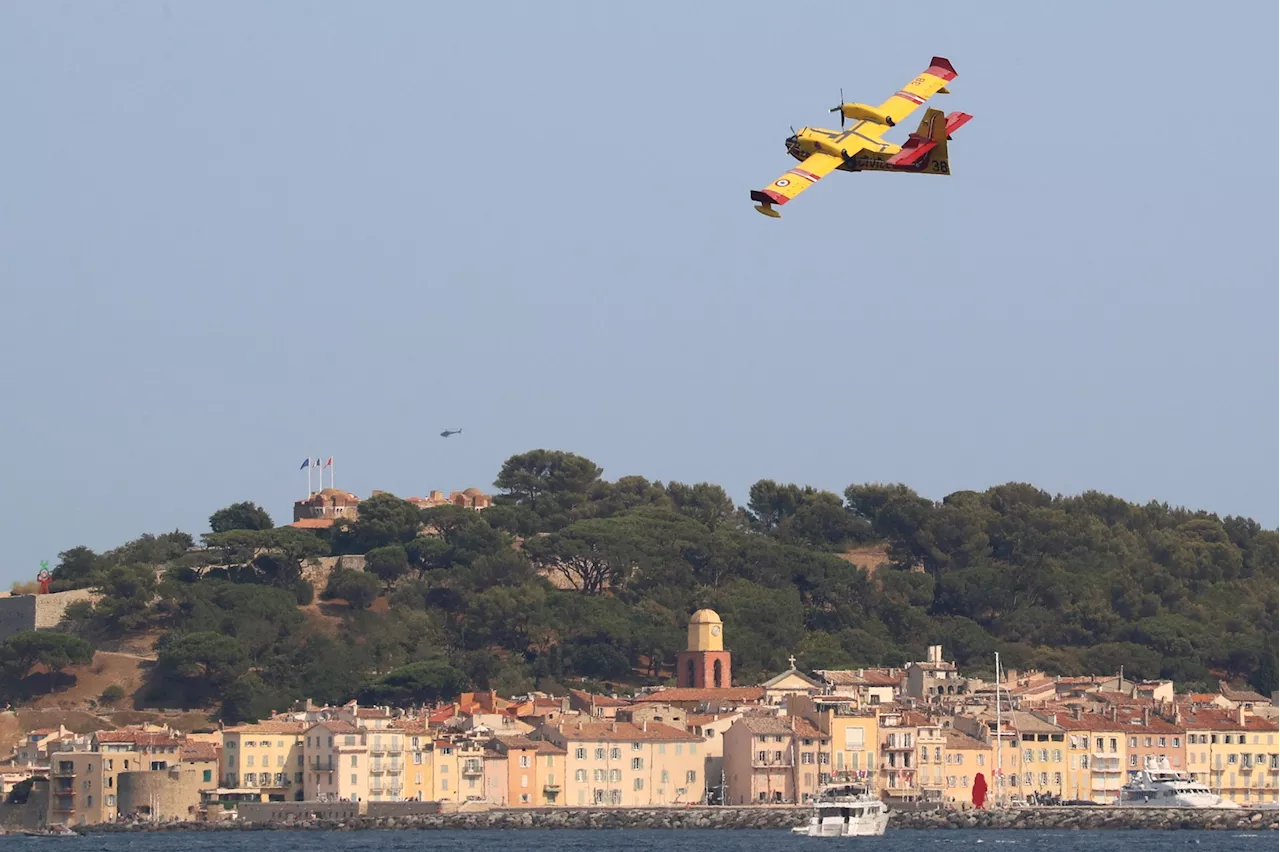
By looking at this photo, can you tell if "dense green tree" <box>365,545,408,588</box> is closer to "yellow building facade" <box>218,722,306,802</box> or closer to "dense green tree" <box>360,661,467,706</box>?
"dense green tree" <box>360,661,467,706</box>

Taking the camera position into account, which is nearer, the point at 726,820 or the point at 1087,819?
the point at 726,820

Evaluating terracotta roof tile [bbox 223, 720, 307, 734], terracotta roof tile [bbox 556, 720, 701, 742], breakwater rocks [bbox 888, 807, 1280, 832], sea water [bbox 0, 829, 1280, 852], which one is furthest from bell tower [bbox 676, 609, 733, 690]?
sea water [bbox 0, 829, 1280, 852]

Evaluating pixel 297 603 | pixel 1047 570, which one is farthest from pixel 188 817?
pixel 1047 570

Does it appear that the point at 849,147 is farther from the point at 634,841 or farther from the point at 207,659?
the point at 207,659

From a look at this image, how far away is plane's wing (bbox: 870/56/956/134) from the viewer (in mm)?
55750

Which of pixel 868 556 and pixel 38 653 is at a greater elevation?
pixel 868 556

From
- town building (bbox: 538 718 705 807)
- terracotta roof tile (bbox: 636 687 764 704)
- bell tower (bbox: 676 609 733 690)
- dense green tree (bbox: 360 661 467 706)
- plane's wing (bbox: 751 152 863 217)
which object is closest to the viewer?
plane's wing (bbox: 751 152 863 217)

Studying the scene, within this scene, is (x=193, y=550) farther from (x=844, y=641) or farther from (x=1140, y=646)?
(x=1140, y=646)

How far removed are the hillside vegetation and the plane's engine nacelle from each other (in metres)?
66.0

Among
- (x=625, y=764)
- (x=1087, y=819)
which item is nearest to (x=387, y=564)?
(x=625, y=764)

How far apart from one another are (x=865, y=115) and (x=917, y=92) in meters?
2.21

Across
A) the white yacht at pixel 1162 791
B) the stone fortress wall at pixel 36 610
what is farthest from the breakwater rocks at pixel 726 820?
the stone fortress wall at pixel 36 610

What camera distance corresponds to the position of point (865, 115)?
55.6 metres

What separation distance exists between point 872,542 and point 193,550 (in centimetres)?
3532
